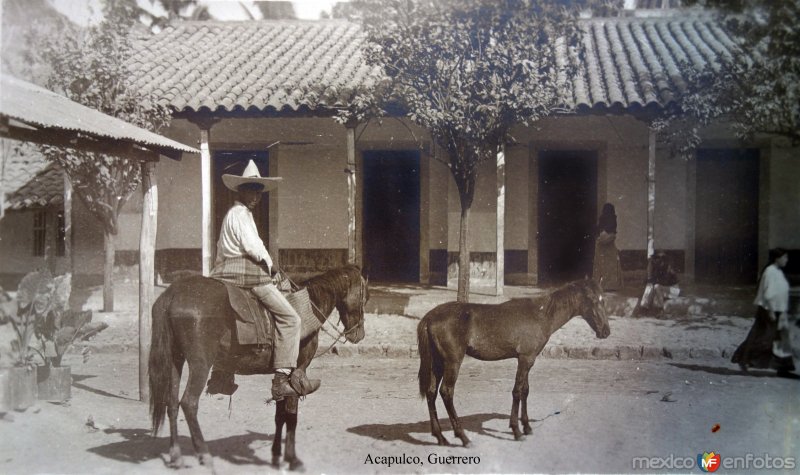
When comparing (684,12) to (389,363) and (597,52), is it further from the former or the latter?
(389,363)

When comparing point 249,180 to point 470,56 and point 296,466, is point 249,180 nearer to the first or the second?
point 296,466

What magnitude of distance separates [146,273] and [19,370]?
51.3 inches

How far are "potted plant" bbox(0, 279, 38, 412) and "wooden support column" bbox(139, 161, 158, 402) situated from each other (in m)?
0.90

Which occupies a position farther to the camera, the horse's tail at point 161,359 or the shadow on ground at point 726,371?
the shadow on ground at point 726,371

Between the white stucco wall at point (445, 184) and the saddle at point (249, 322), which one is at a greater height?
the white stucco wall at point (445, 184)

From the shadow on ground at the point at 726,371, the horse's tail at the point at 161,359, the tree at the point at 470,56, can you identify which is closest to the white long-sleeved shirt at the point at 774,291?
the shadow on ground at the point at 726,371

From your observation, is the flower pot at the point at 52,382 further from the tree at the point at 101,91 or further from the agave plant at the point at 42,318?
the tree at the point at 101,91

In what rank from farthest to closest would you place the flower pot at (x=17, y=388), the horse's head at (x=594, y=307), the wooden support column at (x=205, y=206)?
1. the wooden support column at (x=205, y=206)
2. the flower pot at (x=17, y=388)
3. the horse's head at (x=594, y=307)

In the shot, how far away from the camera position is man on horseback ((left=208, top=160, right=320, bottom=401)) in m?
4.41

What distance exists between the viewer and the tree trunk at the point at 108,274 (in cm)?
870

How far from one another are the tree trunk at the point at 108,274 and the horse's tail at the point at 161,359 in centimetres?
485

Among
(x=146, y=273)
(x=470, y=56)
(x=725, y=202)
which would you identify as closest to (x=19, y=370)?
(x=146, y=273)

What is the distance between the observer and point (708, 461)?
4578 mm

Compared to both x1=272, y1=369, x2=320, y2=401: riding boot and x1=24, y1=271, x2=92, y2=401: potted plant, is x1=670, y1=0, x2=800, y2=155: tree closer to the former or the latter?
x1=272, y1=369, x2=320, y2=401: riding boot
